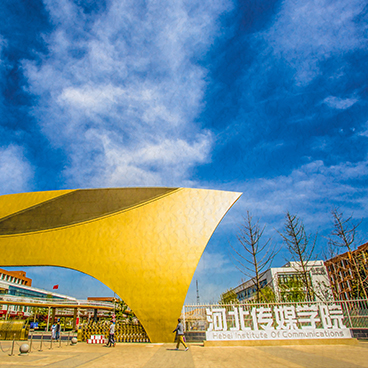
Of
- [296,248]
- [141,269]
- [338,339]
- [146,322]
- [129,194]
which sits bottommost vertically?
[338,339]

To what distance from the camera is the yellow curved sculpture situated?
10.0 metres

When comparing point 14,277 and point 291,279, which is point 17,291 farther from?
point 291,279

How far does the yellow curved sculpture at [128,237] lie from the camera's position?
1005cm

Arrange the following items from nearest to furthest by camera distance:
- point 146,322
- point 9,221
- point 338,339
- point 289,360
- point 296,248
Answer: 1. point 289,360
2. point 338,339
3. point 146,322
4. point 9,221
5. point 296,248

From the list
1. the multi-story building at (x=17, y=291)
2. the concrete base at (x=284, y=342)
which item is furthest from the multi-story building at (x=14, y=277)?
the concrete base at (x=284, y=342)

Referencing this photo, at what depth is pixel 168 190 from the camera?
38.4ft

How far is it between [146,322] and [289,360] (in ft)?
18.8

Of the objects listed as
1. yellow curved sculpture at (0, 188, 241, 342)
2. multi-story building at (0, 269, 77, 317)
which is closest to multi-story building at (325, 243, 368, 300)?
yellow curved sculpture at (0, 188, 241, 342)

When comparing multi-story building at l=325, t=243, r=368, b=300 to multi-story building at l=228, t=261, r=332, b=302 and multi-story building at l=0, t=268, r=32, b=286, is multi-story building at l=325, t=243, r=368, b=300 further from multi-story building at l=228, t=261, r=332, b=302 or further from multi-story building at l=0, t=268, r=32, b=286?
multi-story building at l=0, t=268, r=32, b=286

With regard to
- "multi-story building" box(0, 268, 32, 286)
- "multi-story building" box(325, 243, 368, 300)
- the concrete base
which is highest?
"multi-story building" box(0, 268, 32, 286)

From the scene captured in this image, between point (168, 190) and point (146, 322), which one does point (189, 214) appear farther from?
point (146, 322)

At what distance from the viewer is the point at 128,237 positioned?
11.0m

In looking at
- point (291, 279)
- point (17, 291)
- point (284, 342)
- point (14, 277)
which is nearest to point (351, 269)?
point (284, 342)

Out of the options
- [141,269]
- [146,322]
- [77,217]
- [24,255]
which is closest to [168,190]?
[141,269]
